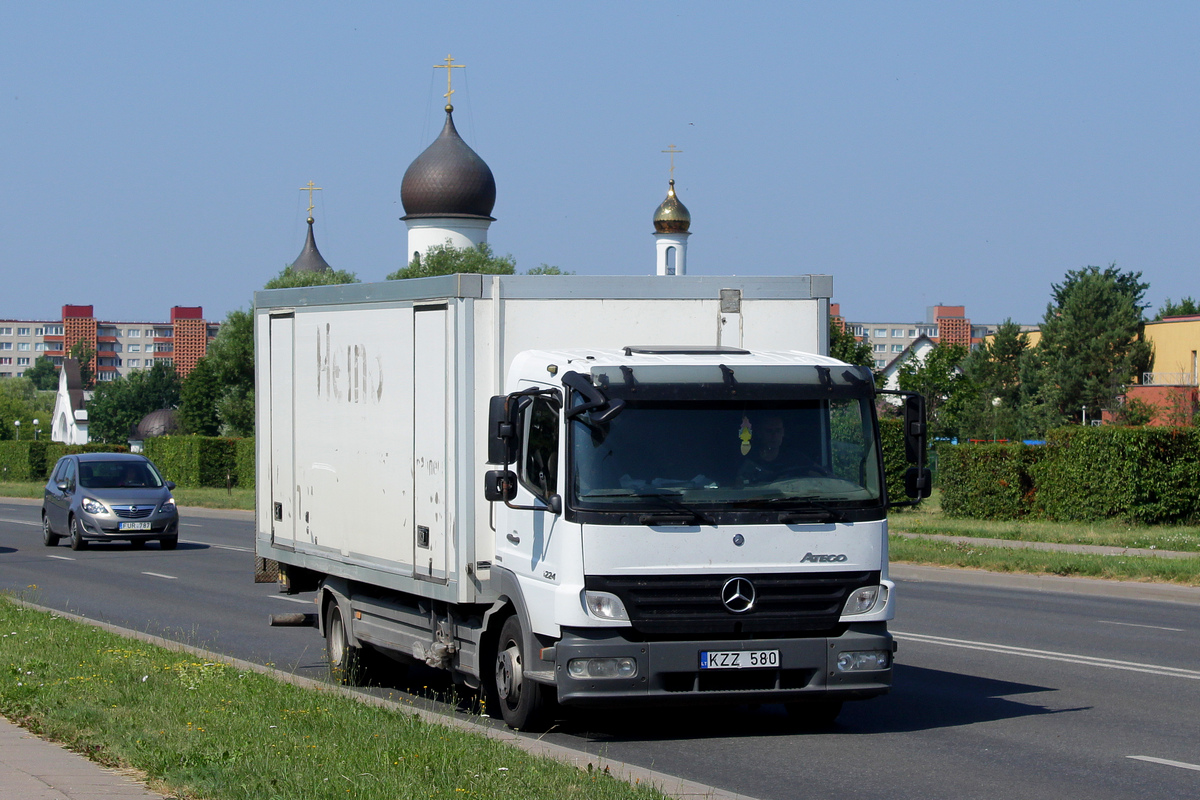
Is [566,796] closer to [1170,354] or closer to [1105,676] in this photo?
[1105,676]

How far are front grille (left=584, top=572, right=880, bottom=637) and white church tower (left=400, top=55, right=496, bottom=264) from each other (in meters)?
76.1

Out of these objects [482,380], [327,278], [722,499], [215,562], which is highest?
[327,278]

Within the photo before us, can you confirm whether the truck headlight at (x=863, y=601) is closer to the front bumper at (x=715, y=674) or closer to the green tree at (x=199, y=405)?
the front bumper at (x=715, y=674)

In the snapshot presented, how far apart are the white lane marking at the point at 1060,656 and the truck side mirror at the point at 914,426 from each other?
13.0ft

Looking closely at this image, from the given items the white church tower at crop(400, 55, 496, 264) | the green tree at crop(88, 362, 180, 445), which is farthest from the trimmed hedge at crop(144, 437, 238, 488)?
the green tree at crop(88, 362, 180, 445)

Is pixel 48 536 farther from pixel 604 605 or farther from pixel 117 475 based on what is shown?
pixel 604 605

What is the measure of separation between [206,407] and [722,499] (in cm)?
12378

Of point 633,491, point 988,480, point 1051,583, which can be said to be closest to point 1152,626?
point 1051,583

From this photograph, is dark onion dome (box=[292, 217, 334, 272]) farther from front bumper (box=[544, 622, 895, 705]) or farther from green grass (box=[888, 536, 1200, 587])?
front bumper (box=[544, 622, 895, 705])

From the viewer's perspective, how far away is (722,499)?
28.3 feet

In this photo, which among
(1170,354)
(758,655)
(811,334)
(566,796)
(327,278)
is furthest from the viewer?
(1170,354)

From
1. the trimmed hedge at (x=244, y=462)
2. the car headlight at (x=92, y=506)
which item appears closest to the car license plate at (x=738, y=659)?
the car headlight at (x=92, y=506)

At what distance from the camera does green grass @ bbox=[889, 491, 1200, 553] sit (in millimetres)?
25078

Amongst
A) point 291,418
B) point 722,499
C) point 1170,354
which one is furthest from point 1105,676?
point 1170,354
